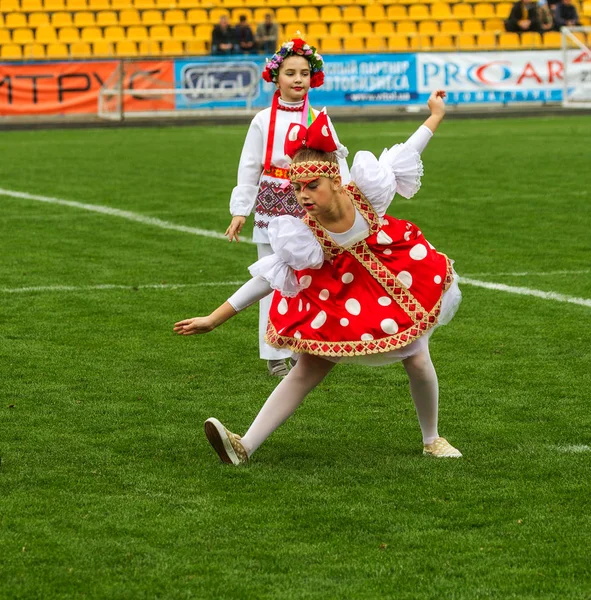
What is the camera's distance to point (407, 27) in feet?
107

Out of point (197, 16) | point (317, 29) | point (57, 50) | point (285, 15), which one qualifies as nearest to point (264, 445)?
point (57, 50)

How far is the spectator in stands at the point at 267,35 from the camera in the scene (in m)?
29.6

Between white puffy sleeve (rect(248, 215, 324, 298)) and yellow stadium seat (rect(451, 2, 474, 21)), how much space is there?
28.8m

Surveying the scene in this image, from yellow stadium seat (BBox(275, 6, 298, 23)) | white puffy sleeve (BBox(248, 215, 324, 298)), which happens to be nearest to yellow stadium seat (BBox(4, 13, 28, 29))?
yellow stadium seat (BBox(275, 6, 298, 23))

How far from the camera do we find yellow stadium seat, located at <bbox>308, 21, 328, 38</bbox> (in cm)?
3244

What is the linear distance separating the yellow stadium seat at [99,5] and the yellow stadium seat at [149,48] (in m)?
2.08

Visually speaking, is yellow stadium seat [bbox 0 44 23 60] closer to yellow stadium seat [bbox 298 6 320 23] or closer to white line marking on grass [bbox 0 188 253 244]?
yellow stadium seat [bbox 298 6 320 23]

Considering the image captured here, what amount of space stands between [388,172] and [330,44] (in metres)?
26.7

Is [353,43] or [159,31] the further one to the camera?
[159,31]

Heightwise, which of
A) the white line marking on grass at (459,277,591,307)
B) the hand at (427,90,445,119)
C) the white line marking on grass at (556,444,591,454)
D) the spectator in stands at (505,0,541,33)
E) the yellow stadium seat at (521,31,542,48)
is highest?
the hand at (427,90,445,119)

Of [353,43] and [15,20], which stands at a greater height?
[15,20]

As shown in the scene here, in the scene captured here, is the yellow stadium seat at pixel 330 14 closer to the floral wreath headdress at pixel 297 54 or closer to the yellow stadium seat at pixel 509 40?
the yellow stadium seat at pixel 509 40

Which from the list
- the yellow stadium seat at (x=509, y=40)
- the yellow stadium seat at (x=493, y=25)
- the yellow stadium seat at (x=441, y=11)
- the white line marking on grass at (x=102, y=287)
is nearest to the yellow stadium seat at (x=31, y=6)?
the yellow stadium seat at (x=441, y=11)

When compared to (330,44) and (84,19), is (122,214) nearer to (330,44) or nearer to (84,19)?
(330,44)
